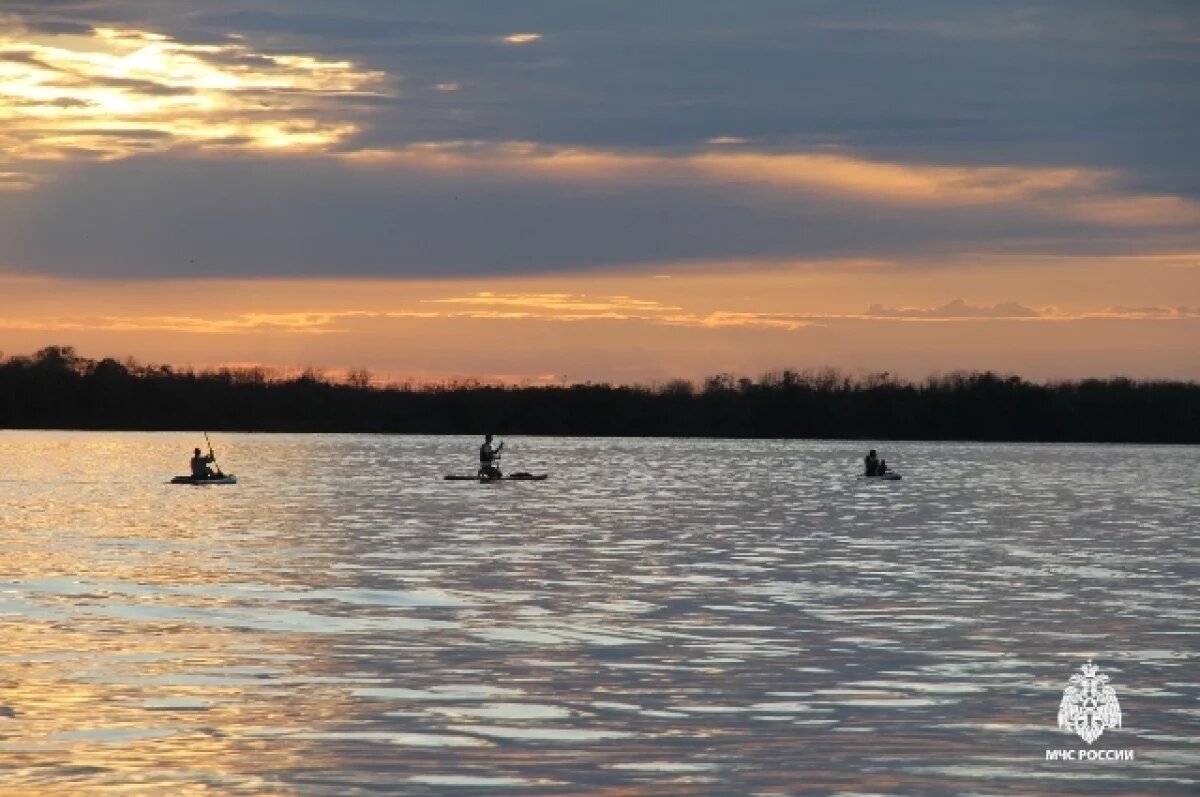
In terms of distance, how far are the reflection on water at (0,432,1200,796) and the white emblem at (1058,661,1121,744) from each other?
0.17 metres

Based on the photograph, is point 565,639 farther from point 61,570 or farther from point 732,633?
point 61,570

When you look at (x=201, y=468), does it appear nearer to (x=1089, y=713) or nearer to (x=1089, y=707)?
(x=1089, y=707)

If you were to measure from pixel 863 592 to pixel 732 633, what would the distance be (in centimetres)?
657

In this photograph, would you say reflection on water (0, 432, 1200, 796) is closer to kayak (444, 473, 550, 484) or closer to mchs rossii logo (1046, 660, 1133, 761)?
mchs rossii logo (1046, 660, 1133, 761)

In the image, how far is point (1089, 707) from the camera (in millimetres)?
18125

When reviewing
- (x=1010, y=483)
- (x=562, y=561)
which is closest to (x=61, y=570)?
(x=562, y=561)

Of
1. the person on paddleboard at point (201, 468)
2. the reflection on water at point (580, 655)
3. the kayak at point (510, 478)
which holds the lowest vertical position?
the reflection on water at point (580, 655)

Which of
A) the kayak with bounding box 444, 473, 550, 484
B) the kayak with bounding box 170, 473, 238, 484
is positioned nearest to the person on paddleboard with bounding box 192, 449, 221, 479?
the kayak with bounding box 170, 473, 238, 484

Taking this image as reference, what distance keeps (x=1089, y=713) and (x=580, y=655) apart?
6216 mm

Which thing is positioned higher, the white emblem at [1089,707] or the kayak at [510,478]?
the kayak at [510,478]

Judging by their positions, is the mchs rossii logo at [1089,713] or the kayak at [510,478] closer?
the mchs rossii logo at [1089,713]

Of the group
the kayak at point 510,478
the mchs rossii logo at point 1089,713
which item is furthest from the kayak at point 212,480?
the mchs rossii logo at point 1089,713

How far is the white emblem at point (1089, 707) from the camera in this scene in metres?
17.2

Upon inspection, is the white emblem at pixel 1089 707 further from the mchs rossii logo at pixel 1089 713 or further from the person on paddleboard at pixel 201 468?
the person on paddleboard at pixel 201 468
